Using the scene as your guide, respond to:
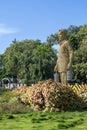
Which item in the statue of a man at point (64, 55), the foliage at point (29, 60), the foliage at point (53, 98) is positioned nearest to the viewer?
the foliage at point (53, 98)

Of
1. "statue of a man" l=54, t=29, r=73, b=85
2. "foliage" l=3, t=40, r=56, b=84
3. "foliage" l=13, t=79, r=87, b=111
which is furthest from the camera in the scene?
"foliage" l=3, t=40, r=56, b=84

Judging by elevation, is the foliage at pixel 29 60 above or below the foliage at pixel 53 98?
above

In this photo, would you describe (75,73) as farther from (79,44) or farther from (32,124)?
(32,124)

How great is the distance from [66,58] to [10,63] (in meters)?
72.3

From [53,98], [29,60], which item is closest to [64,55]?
[53,98]

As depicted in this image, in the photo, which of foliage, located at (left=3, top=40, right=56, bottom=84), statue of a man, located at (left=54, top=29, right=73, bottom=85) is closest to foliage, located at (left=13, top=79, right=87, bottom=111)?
statue of a man, located at (left=54, top=29, right=73, bottom=85)

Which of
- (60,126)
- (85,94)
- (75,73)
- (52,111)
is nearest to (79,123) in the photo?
(60,126)

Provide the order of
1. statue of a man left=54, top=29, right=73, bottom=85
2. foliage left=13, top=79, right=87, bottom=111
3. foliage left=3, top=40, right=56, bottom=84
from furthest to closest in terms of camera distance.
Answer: foliage left=3, top=40, right=56, bottom=84 → statue of a man left=54, top=29, right=73, bottom=85 → foliage left=13, top=79, right=87, bottom=111

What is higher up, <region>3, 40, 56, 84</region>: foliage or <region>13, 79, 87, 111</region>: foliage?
<region>3, 40, 56, 84</region>: foliage

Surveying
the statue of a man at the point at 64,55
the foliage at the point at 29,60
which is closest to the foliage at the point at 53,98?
the statue of a man at the point at 64,55

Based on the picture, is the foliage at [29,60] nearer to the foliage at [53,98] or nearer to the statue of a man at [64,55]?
the statue of a man at [64,55]

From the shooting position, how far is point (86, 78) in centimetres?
7781

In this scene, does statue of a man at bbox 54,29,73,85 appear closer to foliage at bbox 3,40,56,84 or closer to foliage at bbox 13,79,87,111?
foliage at bbox 13,79,87,111

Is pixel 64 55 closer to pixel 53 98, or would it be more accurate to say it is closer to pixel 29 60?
pixel 53 98
